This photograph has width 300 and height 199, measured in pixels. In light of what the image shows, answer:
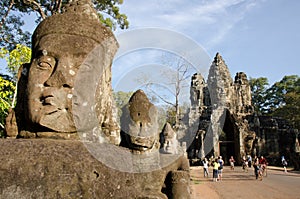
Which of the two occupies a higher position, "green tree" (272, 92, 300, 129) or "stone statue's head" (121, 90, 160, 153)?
"green tree" (272, 92, 300, 129)

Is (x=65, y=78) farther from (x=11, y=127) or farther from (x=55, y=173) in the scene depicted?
(x=55, y=173)

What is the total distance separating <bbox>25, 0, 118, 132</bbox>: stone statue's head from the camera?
6.43ft

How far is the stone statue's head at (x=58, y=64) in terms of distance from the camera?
6.43ft

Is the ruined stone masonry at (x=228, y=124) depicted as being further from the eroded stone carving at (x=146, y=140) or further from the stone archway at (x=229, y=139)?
the eroded stone carving at (x=146, y=140)

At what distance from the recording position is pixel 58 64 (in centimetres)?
203

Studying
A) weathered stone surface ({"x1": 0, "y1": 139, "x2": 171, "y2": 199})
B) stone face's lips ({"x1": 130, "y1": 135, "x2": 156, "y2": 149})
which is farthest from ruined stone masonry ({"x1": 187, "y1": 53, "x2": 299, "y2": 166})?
weathered stone surface ({"x1": 0, "y1": 139, "x2": 171, "y2": 199})

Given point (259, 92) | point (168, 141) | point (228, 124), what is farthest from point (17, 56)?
point (259, 92)

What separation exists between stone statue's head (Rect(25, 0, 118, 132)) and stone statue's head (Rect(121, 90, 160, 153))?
0.75m

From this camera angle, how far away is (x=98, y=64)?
223 centimetres

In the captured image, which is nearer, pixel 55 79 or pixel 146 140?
pixel 55 79

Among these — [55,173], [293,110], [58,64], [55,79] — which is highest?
[293,110]

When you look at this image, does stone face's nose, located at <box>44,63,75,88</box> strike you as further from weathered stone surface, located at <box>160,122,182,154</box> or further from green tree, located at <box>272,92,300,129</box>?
green tree, located at <box>272,92,300,129</box>

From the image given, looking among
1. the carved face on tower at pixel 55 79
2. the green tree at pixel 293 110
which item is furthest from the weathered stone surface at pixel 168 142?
the green tree at pixel 293 110

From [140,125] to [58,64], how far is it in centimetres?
113
